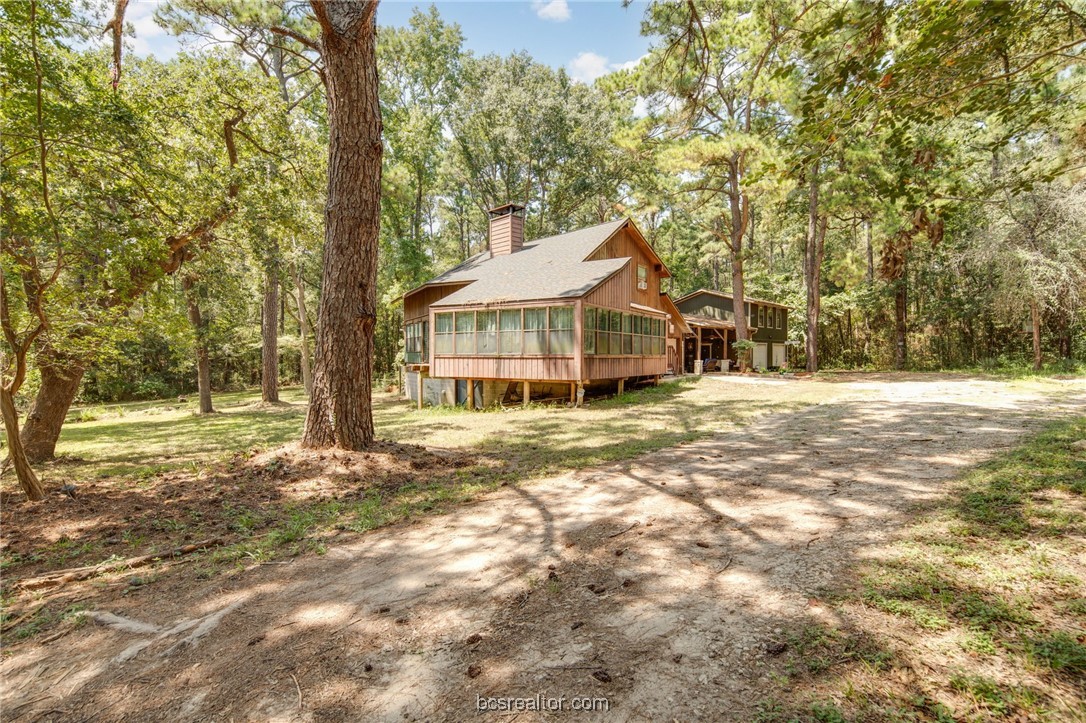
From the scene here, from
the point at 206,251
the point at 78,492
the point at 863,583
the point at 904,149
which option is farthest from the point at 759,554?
the point at 206,251

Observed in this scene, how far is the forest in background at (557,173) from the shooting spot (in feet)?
15.9

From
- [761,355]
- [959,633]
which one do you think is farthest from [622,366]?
[761,355]

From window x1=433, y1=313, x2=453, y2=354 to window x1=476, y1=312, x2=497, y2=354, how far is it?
1375mm

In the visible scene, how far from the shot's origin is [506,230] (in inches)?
885

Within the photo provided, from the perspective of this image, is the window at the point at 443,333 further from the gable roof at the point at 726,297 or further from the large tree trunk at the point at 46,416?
the gable roof at the point at 726,297

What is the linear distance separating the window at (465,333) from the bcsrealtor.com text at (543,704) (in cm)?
1472

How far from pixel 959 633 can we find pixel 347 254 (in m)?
6.99

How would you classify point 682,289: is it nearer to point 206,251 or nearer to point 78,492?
point 206,251

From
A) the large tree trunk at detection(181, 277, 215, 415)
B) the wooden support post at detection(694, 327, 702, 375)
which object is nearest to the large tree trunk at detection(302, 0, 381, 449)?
the large tree trunk at detection(181, 277, 215, 415)

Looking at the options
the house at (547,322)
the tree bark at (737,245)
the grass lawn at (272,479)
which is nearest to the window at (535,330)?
the house at (547,322)

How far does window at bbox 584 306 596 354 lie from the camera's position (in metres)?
14.4

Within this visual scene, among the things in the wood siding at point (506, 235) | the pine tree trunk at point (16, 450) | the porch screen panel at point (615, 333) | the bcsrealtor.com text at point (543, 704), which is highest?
the wood siding at point (506, 235)

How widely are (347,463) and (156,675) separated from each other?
389 centimetres

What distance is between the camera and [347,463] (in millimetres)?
6152
